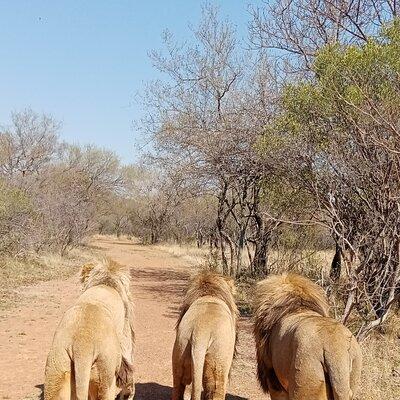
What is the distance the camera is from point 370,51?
9.17 metres

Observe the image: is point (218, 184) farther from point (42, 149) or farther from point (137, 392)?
point (42, 149)

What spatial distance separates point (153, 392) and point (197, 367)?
237cm

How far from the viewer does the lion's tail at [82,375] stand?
12.9ft

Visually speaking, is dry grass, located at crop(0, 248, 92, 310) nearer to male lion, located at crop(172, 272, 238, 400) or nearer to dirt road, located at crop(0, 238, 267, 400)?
dirt road, located at crop(0, 238, 267, 400)

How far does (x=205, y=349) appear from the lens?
4.67m

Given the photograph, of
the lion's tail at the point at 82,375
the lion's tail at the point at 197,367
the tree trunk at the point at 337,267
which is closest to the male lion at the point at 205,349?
the lion's tail at the point at 197,367

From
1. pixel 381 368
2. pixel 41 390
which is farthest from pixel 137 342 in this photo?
pixel 381 368

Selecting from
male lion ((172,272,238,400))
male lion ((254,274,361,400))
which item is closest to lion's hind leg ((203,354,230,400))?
male lion ((172,272,238,400))

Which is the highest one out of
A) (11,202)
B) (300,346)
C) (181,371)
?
(11,202)

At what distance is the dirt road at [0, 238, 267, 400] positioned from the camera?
6.78 metres

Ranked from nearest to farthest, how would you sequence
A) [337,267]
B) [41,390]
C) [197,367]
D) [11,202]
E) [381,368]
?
[197,367], [41,390], [381,368], [337,267], [11,202]

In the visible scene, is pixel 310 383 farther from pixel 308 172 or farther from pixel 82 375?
pixel 308 172

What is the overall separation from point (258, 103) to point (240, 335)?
7.31 meters

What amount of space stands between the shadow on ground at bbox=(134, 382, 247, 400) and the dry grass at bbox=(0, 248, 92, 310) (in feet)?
20.3
